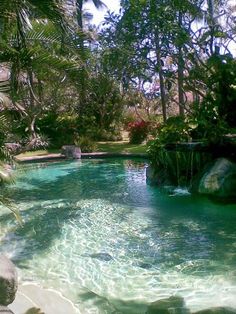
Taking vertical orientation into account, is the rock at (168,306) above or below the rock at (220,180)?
below

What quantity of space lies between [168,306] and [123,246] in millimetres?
2101

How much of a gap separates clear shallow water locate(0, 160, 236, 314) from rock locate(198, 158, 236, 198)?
48 centimetres

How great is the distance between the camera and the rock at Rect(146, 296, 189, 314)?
429cm

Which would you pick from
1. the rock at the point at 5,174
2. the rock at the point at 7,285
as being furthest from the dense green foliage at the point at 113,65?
the rock at the point at 7,285

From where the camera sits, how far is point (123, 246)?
6445 millimetres

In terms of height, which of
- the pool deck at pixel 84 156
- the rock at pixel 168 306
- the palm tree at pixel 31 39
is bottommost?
the rock at pixel 168 306

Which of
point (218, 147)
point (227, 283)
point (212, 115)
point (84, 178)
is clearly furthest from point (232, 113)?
point (227, 283)

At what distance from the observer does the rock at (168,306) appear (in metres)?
4.29

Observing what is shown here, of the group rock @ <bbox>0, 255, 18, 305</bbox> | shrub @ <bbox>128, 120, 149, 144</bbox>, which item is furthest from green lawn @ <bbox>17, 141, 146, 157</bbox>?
rock @ <bbox>0, 255, 18, 305</bbox>

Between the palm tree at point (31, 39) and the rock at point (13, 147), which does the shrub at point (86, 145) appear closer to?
the rock at point (13, 147)

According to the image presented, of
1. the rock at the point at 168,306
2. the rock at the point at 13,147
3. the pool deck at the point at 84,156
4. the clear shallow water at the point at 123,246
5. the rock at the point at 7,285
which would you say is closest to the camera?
the rock at the point at 7,285

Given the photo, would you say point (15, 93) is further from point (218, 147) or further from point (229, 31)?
point (229, 31)

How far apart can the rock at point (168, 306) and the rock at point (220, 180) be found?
5.54 m

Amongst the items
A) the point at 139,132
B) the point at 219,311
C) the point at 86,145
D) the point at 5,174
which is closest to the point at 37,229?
the point at 5,174
